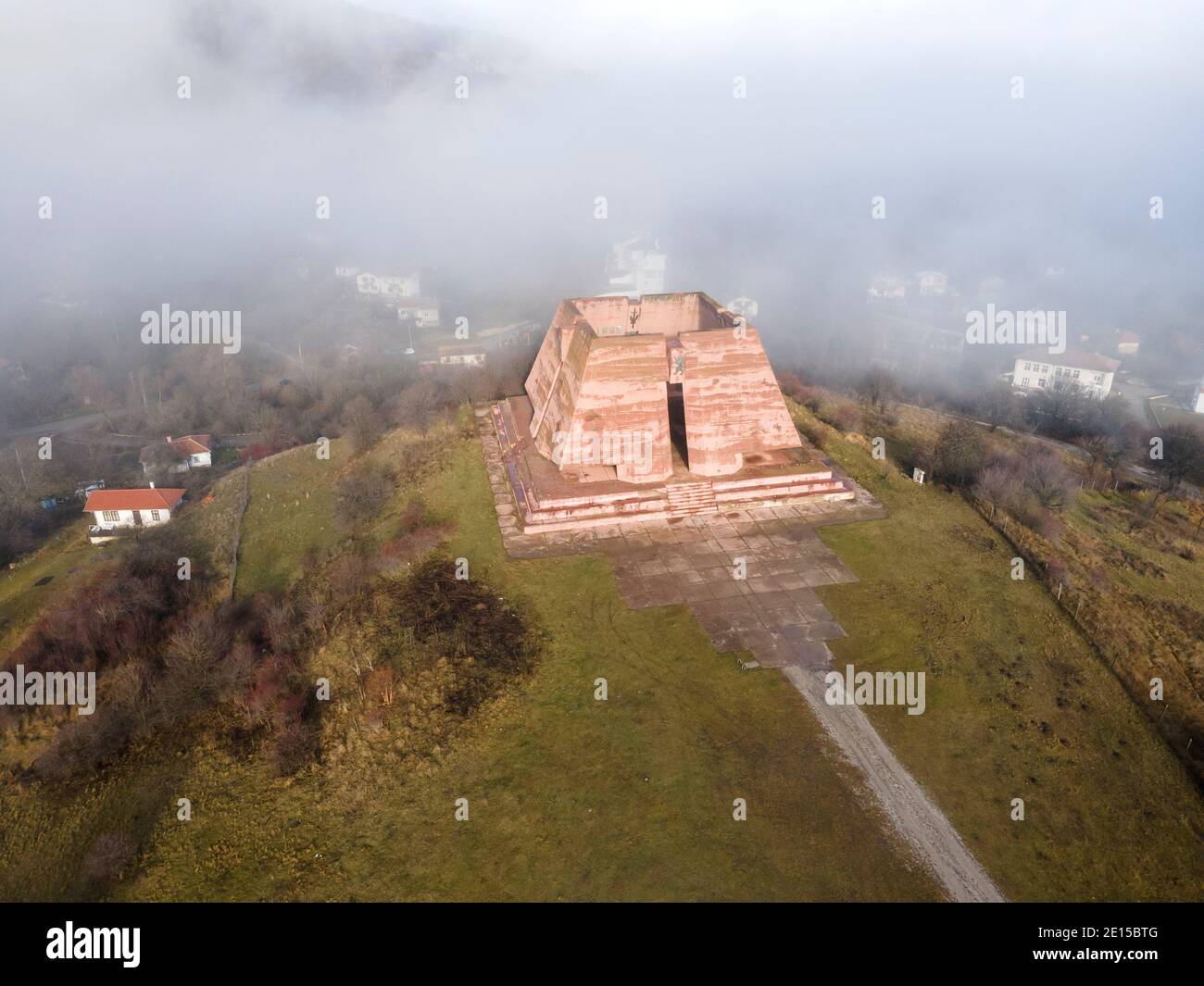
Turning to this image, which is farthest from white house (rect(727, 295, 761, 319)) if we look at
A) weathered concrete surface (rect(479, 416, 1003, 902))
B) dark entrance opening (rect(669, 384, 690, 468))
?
weathered concrete surface (rect(479, 416, 1003, 902))

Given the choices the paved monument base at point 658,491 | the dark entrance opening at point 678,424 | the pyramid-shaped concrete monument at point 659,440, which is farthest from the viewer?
the dark entrance opening at point 678,424

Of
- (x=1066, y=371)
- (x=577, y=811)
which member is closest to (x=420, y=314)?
(x=1066, y=371)

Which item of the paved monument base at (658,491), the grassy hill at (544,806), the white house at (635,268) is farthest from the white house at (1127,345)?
the grassy hill at (544,806)

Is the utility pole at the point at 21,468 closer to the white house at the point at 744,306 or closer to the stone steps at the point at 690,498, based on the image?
the stone steps at the point at 690,498

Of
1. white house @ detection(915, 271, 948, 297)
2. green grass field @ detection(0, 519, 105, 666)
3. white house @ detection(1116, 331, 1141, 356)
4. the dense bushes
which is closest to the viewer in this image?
the dense bushes

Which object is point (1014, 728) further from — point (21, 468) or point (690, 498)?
point (21, 468)

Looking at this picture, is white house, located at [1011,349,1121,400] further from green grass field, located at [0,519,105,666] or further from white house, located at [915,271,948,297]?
green grass field, located at [0,519,105,666]
